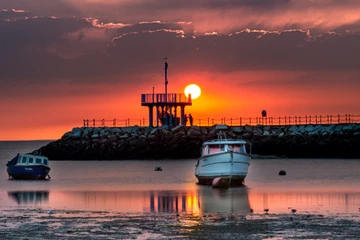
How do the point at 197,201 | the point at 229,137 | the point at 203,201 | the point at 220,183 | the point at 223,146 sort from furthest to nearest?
the point at 229,137 → the point at 223,146 → the point at 220,183 → the point at 197,201 → the point at 203,201

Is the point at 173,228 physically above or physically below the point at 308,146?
below

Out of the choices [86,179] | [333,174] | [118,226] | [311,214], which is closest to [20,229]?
[118,226]

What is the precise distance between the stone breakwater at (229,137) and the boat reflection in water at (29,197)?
194ft

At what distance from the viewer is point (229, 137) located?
113625mm

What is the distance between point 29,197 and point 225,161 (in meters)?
11.8

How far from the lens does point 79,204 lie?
42.9 metres

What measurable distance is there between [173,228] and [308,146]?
8799cm

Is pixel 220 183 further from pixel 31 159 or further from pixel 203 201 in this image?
pixel 31 159

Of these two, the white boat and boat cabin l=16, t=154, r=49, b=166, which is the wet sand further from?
boat cabin l=16, t=154, r=49, b=166

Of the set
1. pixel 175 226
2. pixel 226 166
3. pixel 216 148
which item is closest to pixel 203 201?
pixel 226 166

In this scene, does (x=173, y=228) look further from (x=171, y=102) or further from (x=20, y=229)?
(x=171, y=102)

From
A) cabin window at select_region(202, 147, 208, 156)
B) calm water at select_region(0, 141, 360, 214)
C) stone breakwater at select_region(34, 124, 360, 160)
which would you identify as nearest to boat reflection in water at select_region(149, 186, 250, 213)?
calm water at select_region(0, 141, 360, 214)

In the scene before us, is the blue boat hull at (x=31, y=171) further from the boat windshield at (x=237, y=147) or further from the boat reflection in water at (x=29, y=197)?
the boat windshield at (x=237, y=147)

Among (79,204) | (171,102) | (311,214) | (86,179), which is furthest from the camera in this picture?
(171,102)
